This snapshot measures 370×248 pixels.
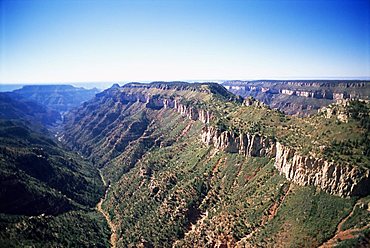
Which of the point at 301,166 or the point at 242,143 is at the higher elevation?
the point at 301,166

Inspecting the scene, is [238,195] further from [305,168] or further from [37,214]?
[37,214]

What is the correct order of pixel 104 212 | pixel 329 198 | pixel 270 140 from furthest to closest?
pixel 104 212, pixel 270 140, pixel 329 198

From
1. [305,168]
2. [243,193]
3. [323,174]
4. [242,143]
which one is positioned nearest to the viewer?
[323,174]

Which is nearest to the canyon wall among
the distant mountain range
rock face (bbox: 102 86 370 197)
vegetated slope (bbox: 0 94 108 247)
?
rock face (bbox: 102 86 370 197)

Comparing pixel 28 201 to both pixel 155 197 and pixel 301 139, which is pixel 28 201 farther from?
pixel 301 139

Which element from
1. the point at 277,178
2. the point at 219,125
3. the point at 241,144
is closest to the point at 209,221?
the point at 277,178

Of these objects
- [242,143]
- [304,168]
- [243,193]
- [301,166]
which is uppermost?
[301,166]

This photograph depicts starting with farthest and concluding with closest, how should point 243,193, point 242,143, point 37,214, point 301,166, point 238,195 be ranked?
point 37,214 < point 242,143 < point 238,195 < point 243,193 < point 301,166

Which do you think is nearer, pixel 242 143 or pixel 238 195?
pixel 238 195

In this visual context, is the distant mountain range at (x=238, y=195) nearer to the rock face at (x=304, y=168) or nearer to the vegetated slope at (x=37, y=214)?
the rock face at (x=304, y=168)

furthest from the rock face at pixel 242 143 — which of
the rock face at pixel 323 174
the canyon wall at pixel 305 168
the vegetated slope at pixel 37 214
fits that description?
the vegetated slope at pixel 37 214

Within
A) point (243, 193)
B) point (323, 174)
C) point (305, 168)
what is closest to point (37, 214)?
point (243, 193)
